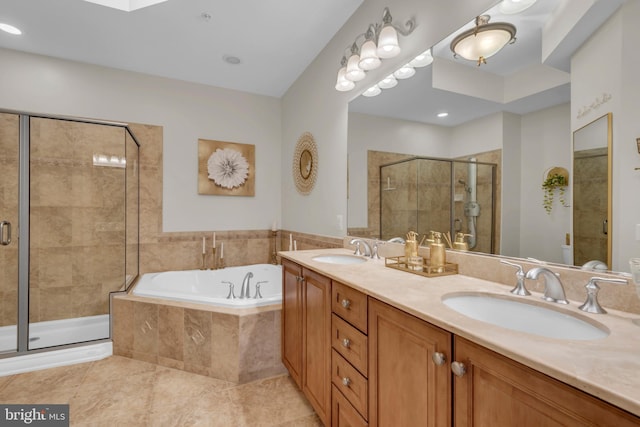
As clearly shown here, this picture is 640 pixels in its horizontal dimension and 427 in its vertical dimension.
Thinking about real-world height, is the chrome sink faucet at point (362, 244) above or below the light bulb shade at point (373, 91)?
below

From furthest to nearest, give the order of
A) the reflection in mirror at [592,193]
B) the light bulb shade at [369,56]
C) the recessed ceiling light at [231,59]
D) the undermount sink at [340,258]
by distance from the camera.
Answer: the recessed ceiling light at [231,59]
the undermount sink at [340,258]
the light bulb shade at [369,56]
the reflection in mirror at [592,193]

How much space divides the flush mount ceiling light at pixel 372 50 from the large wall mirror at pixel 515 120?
211mm

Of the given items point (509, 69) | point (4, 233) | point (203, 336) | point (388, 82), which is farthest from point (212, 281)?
point (509, 69)

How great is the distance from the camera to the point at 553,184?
1015 millimetres

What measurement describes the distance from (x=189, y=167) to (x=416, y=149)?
2564 mm

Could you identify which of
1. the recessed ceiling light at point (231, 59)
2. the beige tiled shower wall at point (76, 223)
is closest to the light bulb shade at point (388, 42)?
the recessed ceiling light at point (231, 59)

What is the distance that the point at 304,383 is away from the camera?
1.61m

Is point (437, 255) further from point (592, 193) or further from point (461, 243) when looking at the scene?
point (592, 193)

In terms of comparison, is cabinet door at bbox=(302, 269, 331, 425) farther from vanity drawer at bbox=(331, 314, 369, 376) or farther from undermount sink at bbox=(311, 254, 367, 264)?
undermount sink at bbox=(311, 254, 367, 264)

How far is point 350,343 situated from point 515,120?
112cm

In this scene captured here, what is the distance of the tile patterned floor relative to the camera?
1628 mm

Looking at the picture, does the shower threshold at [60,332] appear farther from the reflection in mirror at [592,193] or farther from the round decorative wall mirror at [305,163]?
the reflection in mirror at [592,193]

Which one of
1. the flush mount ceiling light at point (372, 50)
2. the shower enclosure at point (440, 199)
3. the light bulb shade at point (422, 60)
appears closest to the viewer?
the shower enclosure at point (440, 199)

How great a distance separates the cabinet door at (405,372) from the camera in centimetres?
75
